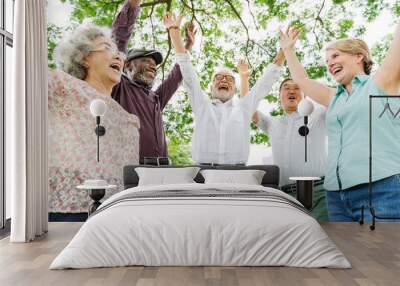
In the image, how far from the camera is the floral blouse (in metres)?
6.21

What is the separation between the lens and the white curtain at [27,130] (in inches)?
195

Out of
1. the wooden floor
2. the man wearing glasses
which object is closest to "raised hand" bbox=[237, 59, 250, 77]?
the man wearing glasses

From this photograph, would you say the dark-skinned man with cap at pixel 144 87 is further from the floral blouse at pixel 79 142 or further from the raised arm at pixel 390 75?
the raised arm at pixel 390 75

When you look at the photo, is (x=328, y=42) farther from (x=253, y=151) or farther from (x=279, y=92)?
(x=253, y=151)

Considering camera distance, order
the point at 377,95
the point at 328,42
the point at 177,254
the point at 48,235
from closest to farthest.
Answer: the point at 177,254 → the point at 48,235 → the point at 377,95 → the point at 328,42

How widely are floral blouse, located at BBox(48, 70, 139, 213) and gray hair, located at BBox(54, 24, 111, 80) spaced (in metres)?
0.10

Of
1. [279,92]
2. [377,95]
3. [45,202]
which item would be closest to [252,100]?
[279,92]

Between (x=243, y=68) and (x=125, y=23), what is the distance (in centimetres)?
153

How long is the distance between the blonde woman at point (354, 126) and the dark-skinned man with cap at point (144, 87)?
151 cm

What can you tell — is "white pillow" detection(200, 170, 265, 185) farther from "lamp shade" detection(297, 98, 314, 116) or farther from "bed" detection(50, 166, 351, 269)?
"bed" detection(50, 166, 351, 269)

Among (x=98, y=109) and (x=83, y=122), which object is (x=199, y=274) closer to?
(x=98, y=109)

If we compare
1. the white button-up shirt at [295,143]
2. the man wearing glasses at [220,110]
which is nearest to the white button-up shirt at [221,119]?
the man wearing glasses at [220,110]

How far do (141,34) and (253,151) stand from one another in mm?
1957

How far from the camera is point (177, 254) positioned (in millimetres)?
3822
